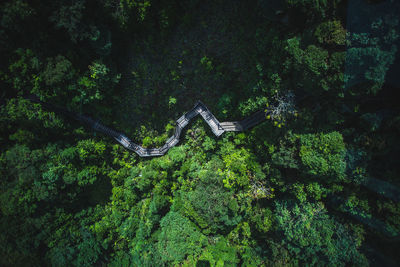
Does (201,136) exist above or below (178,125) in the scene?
below

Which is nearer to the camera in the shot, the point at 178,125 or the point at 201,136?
the point at 201,136

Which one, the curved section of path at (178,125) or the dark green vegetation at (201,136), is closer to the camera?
the dark green vegetation at (201,136)

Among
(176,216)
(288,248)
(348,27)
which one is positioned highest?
(348,27)

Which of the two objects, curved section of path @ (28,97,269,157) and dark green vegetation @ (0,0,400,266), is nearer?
dark green vegetation @ (0,0,400,266)

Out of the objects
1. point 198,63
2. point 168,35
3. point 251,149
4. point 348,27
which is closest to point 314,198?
point 251,149

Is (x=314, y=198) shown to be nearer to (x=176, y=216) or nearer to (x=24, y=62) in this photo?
(x=176, y=216)
